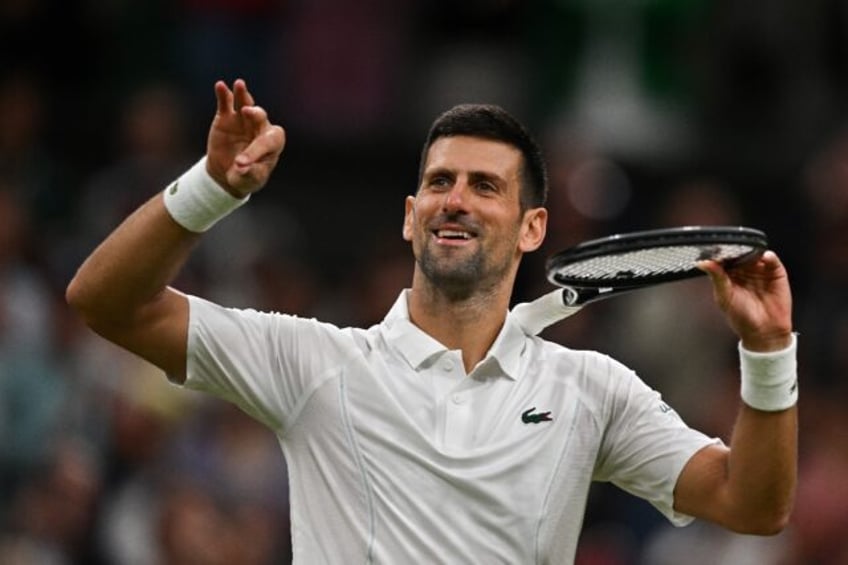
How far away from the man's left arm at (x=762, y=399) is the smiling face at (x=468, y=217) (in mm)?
613

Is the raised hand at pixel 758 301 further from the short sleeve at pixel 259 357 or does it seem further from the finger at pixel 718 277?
the short sleeve at pixel 259 357

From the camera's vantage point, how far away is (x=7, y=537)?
9.79 metres

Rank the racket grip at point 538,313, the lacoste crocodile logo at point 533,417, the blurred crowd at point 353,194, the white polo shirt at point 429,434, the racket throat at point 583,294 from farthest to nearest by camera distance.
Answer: the blurred crowd at point 353,194
the racket grip at point 538,313
the racket throat at point 583,294
the lacoste crocodile logo at point 533,417
the white polo shirt at point 429,434

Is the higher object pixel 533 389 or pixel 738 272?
pixel 738 272

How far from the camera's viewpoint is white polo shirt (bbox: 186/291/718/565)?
5406 millimetres

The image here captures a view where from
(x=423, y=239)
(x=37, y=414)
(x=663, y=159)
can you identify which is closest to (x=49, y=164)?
(x=37, y=414)

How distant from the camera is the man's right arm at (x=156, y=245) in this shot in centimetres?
521

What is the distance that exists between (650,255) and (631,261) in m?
0.08

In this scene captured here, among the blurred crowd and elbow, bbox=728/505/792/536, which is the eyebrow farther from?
the blurred crowd

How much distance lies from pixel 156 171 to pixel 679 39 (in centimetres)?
355

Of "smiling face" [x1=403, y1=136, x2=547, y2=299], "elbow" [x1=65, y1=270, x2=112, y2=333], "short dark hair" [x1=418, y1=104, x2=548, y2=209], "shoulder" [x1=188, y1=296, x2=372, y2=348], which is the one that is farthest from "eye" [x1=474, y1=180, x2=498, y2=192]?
"elbow" [x1=65, y1=270, x2=112, y2=333]

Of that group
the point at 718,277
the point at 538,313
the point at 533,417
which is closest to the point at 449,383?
the point at 533,417

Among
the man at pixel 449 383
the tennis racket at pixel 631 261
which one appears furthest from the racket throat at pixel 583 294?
the man at pixel 449 383

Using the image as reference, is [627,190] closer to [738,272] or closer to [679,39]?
[679,39]
